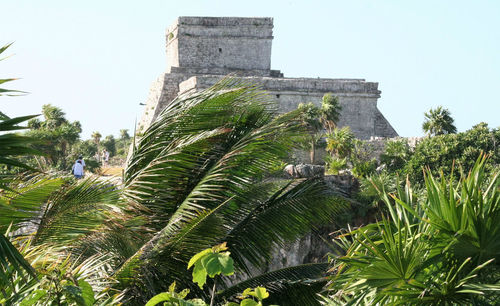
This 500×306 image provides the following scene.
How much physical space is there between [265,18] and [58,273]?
27.2 meters

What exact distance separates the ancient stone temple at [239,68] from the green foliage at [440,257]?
77.6 ft

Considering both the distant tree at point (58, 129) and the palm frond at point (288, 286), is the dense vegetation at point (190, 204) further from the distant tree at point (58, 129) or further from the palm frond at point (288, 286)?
the distant tree at point (58, 129)

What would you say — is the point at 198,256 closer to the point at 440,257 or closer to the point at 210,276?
the point at 210,276

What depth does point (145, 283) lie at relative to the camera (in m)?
5.82

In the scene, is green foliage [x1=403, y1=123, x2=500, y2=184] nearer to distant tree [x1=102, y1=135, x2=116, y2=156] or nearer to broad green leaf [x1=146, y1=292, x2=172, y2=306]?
broad green leaf [x1=146, y1=292, x2=172, y2=306]

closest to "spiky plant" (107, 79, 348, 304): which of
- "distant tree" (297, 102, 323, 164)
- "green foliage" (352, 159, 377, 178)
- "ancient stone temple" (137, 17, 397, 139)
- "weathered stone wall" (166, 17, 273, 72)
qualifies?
"green foliage" (352, 159, 377, 178)

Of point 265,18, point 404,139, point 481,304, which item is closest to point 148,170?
point 481,304

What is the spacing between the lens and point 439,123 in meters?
25.9

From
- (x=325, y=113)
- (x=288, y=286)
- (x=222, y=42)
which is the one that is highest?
(x=222, y=42)

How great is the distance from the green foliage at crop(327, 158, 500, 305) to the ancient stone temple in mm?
23663

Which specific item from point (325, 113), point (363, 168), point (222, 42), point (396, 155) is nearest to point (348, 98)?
point (325, 113)

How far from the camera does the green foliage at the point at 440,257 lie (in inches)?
159

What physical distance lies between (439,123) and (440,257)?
2255 centimetres

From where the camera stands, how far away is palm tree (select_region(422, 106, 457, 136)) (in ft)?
84.8
